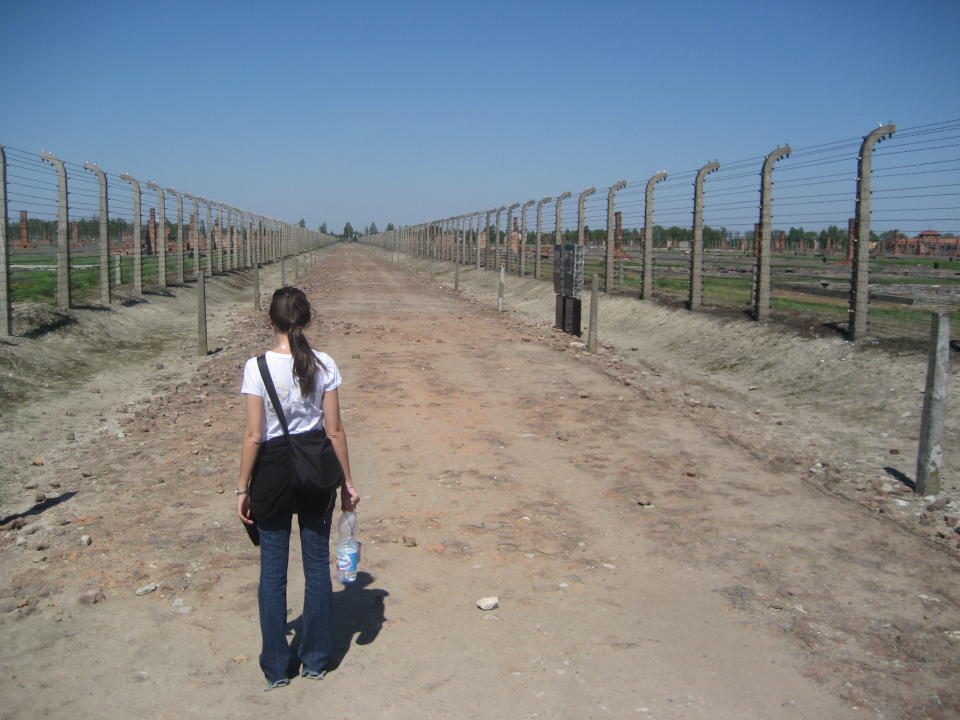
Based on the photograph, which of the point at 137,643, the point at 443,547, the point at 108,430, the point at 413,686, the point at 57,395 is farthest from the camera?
the point at 57,395

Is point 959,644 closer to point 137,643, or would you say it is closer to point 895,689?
point 895,689

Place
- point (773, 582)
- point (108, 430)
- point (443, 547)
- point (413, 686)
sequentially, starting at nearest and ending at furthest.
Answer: point (413, 686) < point (773, 582) < point (443, 547) < point (108, 430)

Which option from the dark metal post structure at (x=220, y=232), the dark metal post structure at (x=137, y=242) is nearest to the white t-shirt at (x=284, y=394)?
the dark metal post structure at (x=137, y=242)

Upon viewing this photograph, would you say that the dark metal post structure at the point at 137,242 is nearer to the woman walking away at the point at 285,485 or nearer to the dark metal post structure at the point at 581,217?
the dark metal post structure at the point at 581,217

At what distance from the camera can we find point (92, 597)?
14.2ft

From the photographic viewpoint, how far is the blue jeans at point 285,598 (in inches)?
141

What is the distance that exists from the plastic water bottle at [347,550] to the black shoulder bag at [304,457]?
0.19m

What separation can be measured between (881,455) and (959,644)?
145 inches

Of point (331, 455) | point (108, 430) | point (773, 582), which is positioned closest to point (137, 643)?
point (331, 455)

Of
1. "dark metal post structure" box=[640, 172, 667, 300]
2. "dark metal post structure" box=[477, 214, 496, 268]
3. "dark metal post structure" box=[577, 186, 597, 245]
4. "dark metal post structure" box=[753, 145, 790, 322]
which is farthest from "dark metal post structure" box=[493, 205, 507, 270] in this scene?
"dark metal post structure" box=[753, 145, 790, 322]

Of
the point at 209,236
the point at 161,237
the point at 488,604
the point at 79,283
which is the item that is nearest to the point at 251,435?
the point at 488,604

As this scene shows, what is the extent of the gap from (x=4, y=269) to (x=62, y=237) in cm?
272

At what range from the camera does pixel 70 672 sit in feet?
12.0

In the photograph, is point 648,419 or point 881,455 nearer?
point 881,455
